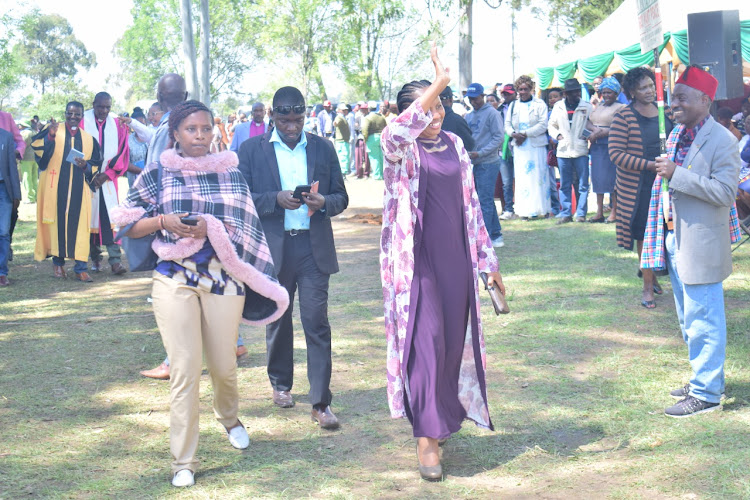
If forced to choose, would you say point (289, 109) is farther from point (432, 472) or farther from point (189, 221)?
point (432, 472)

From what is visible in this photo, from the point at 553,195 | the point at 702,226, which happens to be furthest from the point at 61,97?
the point at 702,226

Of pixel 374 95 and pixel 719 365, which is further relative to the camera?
pixel 374 95

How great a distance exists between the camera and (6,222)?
35.0 ft

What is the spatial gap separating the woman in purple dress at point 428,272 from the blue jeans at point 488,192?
22.5 ft

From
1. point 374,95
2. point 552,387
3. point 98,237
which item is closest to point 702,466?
point 552,387

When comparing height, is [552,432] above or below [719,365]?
below

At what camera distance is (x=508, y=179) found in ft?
49.6

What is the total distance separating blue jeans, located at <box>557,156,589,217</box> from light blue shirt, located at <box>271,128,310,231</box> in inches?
352

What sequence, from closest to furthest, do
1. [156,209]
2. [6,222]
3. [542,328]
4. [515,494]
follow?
[515,494], [156,209], [542,328], [6,222]

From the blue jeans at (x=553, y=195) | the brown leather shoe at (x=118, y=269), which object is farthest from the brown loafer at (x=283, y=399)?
the blue jeans at (x=553, y=195)

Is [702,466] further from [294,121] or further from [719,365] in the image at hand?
[294,121]

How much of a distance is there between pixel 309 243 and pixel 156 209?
41.8 inches

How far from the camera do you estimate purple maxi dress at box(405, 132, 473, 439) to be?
4.60 m

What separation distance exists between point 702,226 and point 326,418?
2545mm
